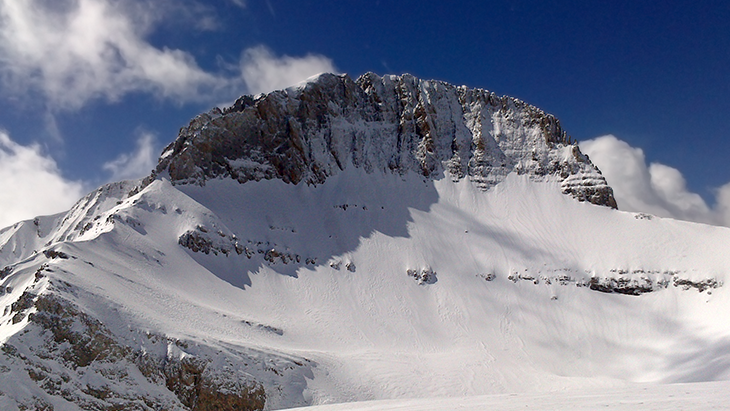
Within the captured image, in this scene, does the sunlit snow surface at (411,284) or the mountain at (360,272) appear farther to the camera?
the sunlit snow surface at (411,284)

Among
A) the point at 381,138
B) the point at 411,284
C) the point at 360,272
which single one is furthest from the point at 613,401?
the point at 381,138

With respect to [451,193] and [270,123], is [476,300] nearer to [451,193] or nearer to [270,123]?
[451,193]

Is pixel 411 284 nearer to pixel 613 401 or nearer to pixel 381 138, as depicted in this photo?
pixel 381 138

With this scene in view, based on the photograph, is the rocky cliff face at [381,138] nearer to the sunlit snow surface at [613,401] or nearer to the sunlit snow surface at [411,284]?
the sunlit snow surface at [411,284]

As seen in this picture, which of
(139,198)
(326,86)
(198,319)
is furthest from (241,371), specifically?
(326,86)

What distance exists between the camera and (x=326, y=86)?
A: 9369 centimetres

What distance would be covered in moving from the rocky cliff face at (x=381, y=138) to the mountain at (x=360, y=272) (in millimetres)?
389

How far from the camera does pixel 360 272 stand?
69438 mm

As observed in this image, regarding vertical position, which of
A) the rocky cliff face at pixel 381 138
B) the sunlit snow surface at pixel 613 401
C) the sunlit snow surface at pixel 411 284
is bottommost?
the sunlit snow surface at pixel 613 401

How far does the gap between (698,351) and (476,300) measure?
1021 inches

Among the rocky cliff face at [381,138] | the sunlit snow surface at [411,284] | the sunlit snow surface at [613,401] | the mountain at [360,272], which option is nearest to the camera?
the sunlit snow surface at [613,401]

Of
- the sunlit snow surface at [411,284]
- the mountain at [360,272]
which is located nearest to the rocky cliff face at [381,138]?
the mountain at [360,272]

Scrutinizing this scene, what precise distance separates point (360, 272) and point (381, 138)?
112 feet

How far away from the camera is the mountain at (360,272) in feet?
121
